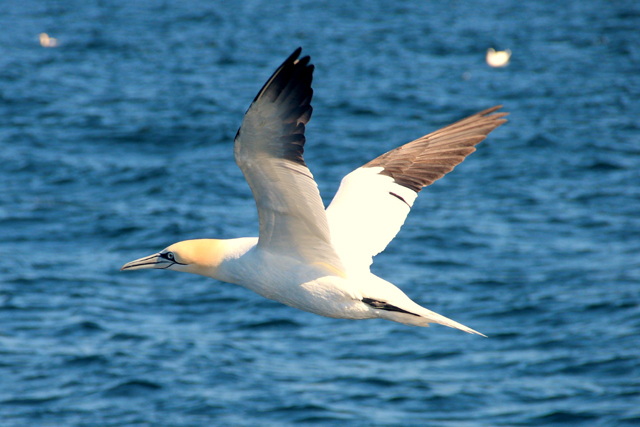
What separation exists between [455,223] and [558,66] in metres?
13.3

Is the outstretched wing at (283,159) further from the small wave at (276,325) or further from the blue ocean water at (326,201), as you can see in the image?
the small wave at (276,325)

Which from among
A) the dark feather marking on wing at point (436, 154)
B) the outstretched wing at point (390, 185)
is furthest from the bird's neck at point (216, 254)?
the dark feather marking on wing at point (436, 154)

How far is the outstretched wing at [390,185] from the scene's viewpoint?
26.3 ft

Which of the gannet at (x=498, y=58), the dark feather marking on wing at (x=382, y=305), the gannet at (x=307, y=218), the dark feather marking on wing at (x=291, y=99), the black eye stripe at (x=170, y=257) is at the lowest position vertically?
the black eye stripe at (x=170, y=257)

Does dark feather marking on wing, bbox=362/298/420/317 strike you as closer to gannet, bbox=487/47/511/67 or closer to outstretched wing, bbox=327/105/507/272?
outstretched wing, bbox=327/105/507/272

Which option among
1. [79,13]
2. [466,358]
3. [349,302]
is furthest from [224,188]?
[79,13]

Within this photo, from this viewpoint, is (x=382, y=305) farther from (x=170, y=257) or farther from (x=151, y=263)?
(x=151, y=263)

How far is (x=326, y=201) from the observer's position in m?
17.8

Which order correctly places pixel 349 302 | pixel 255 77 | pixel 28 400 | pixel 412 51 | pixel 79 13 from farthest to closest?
1. pixel 79 13
2. pixel 412 51
3. pixel 255 77
4. pixel 28 400
5. pixel 349 302

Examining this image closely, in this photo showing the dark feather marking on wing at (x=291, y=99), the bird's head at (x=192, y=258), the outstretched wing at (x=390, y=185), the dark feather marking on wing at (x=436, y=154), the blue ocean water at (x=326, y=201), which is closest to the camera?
the dark feather marking on wing at (x=291, y=99)

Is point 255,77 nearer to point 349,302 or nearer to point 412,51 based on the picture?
point 412,51

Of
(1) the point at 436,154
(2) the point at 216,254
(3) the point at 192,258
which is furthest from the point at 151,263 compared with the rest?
(1) the point at 436,154

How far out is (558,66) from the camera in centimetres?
2920

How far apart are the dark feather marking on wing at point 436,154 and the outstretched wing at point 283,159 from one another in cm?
191
